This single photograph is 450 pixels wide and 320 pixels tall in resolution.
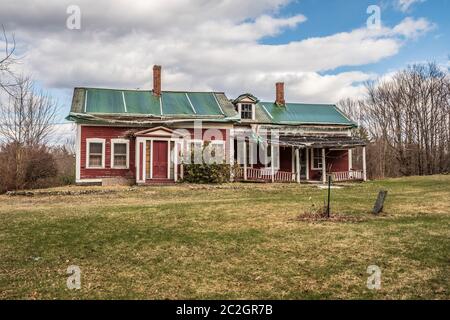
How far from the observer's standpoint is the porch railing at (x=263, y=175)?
80.6 feet

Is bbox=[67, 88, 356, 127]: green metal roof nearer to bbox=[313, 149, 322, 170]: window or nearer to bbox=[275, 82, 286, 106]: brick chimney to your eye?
bbox=[275, 82, 286, 106]: brick chimney

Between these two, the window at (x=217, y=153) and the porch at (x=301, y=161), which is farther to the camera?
the porch at (x=301, y=161)

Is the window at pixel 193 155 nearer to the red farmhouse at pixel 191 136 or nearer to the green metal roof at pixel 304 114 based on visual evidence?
the red farmhouse at pixel 191 136

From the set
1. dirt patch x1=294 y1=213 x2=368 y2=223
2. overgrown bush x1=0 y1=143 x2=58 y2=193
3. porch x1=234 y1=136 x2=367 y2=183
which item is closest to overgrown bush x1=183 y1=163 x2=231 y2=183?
porch x1=234 y1=136 x2=367 y2=183

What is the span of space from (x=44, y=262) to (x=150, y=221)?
3503 millimetres

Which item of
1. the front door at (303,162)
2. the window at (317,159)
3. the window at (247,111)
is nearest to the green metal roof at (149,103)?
the window at (247,111)

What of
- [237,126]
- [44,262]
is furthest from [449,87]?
[44,262]

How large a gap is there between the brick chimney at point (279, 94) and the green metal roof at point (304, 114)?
34cm

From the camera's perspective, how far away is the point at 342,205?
12930 millimetres

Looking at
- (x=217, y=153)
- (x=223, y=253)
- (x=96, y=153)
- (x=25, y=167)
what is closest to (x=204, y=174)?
(x=217, y=153)

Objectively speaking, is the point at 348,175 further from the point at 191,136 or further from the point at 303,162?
the point at 191,136

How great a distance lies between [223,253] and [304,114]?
935 inches

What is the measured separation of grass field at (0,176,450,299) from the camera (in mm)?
5656
